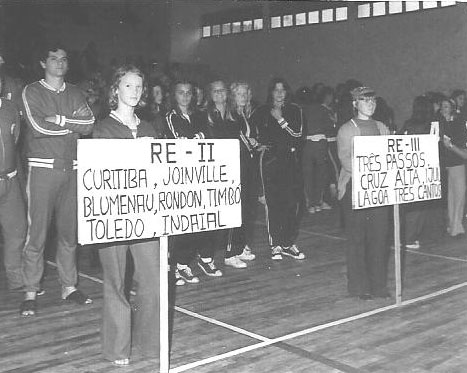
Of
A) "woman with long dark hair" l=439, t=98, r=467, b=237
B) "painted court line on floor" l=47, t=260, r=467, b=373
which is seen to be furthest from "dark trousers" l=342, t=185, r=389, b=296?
"woman with long dark hair" l=439, t=98, r=467, b=237

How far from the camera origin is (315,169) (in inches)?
369

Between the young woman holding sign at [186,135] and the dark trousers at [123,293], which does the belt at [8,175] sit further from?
the dark trousers at [123,293]

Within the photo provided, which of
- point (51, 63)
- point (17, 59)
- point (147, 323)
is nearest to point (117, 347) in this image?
point (147, 323)

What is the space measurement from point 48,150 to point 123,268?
1297 millimetres

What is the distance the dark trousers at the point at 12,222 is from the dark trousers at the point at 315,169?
207 inches

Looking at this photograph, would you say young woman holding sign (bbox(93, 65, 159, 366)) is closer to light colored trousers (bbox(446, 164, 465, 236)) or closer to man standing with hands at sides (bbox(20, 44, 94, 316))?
man standing with hands at sides (bbox(20, 44, 94, 316))

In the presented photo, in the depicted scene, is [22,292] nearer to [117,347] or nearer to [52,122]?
[52,122]

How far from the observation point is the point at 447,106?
7445mm

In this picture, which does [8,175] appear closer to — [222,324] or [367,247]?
Answer: [222,324]

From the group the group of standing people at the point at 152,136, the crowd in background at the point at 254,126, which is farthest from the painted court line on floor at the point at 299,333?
the crowd in background at the point at 254,126

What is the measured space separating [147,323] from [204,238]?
6.20ft

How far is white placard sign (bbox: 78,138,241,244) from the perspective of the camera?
9.82 feet

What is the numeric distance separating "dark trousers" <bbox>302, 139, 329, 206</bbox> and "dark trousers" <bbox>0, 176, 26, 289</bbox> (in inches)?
207

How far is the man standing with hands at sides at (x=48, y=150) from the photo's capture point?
170 inches
